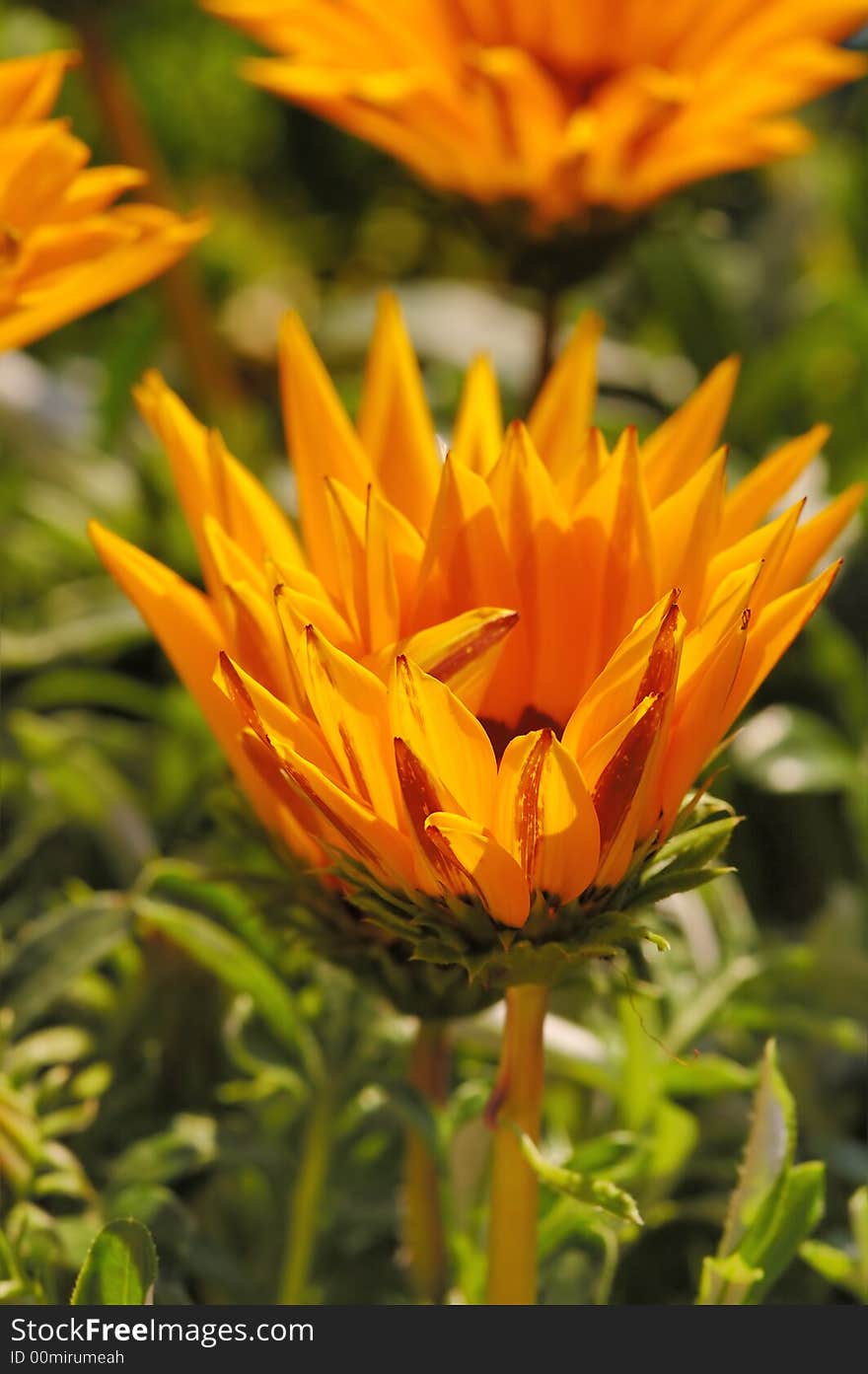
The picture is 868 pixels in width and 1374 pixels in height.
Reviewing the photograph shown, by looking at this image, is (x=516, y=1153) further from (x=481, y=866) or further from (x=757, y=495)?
(x=757, y=495)

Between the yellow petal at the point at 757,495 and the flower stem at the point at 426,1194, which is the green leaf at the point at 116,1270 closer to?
the flower stem at the point at 426,1194

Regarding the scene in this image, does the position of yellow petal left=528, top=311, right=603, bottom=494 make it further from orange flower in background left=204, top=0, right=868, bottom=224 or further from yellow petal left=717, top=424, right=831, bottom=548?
orange flower in background left=204, top=0, right=868, bottom=224

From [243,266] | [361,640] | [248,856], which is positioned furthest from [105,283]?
→ [243,266]

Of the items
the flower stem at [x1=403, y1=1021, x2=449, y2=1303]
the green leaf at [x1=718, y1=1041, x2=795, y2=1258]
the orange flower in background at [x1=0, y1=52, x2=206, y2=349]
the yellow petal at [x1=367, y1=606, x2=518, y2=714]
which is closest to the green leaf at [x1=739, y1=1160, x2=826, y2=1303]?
the green leaf at [x1=718, y1=1041, x2=795, y2=1258]

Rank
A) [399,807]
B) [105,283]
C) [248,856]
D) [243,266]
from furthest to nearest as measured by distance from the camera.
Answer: [243,266] < [248,856] < [105,283] < [399,807]

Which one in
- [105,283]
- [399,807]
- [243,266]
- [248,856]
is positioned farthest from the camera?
[243,266]

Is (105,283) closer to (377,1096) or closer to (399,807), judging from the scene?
(399,807)

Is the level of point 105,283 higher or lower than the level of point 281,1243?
higher
